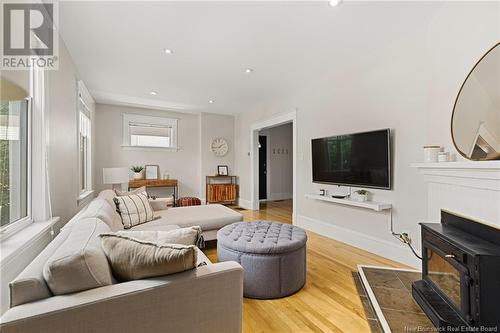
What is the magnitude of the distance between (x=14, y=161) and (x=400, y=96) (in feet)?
12.2

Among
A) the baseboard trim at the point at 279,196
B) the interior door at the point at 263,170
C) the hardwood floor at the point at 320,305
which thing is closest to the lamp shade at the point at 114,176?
the hardwood floor at the point at 320,305

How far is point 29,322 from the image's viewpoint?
801 millimetres

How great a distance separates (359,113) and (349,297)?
2.27 metres

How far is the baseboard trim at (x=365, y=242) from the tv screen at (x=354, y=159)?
69cm

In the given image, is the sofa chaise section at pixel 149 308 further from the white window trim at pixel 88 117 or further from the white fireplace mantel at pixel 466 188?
the white window trim at pixel 88 117

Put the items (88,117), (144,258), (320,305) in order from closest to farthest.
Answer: (144,258)
(320,305)
(88,117)

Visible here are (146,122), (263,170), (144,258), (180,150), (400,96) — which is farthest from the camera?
(263,170)

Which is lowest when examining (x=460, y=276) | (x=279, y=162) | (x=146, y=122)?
(x=460, y=276)

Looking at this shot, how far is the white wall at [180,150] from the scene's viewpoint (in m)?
5.28

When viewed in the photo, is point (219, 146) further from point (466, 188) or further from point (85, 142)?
point (466, 188)

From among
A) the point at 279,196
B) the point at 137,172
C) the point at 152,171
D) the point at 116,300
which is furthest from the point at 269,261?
the point at 279,196

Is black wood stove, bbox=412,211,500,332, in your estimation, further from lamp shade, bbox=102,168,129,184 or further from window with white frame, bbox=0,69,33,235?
lamp shade, bbox=102,168,129,184

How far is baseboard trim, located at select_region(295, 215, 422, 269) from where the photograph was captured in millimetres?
2562

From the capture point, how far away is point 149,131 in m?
5.77
